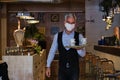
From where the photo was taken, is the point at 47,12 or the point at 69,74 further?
the point at 47,12

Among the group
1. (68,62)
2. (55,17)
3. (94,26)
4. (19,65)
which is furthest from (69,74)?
(55,17)

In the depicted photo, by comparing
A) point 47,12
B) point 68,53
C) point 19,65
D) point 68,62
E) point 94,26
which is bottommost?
point 19,65

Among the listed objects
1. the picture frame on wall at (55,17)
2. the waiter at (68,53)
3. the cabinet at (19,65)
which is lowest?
the cabinet at (19,65)

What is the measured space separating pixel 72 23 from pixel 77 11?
953 cm

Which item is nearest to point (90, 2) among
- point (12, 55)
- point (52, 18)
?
point (52, 18)

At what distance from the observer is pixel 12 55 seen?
20.2 ft

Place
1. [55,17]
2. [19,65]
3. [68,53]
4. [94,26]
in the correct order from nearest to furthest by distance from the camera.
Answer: [68,53]
[19,65]
[94,26]
[55,17]

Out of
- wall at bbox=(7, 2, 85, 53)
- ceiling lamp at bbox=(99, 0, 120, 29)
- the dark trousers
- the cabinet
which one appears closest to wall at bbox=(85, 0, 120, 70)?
wall at bbox=(7, 2, 85, 53)

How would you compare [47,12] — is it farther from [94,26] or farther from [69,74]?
[69,74]

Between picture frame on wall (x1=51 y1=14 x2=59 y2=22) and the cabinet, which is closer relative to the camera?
the cabinet

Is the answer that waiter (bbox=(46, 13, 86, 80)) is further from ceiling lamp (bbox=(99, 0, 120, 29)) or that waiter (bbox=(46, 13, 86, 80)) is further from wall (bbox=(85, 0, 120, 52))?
wall (bbox=(85, 0, 120, 52))

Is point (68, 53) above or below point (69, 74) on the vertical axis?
above

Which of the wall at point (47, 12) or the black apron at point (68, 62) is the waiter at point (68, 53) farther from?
the wall at point (47, 12)

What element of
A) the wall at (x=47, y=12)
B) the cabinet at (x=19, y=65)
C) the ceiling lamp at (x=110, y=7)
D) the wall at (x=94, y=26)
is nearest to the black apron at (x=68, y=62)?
the cabinet at (x=19, y=65)
